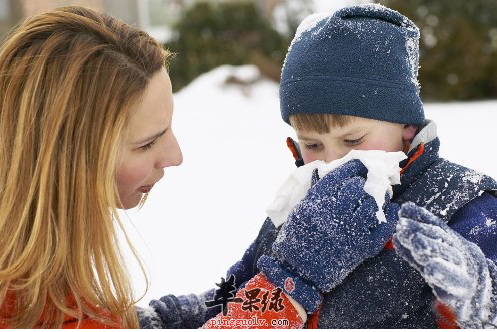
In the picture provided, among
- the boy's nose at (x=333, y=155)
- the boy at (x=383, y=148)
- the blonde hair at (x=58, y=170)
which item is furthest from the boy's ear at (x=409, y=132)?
the blonde hair at (x=58, y=170)

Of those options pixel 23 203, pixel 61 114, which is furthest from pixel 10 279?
pixel 61 114

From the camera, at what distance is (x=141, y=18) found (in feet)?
41.4

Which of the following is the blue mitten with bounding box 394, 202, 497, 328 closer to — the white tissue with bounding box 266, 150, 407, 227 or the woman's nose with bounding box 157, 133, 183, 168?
the white tissue with bounding box 266, 150, 407, 227

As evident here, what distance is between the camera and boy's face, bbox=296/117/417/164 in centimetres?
190

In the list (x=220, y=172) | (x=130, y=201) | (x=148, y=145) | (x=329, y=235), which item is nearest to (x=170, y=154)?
(x=148, y=145)

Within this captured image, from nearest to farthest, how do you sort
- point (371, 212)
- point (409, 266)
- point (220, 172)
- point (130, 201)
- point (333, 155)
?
point (371, 212) → point (409, 266) → point (333, 155) → point (130, 201) → point (220, 172)

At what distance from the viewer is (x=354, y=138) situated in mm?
1908

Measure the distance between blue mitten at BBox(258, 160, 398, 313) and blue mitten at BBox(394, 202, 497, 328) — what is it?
0.19m

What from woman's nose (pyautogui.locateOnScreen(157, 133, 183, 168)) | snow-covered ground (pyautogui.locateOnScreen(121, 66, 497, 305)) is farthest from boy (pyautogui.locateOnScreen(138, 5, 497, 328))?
snow-covered ground (pyautogui.locateOnScreen(121, 66, 497, 305))

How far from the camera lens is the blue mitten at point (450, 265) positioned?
1.43 m

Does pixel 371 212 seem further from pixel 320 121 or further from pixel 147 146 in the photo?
pixel 147 146

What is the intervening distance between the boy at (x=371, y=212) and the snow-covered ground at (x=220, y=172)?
1.69ft

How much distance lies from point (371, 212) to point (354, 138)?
1.05 ft

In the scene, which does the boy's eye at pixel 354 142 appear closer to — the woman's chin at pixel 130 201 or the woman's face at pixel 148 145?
the woman's face at pixel 148 145
